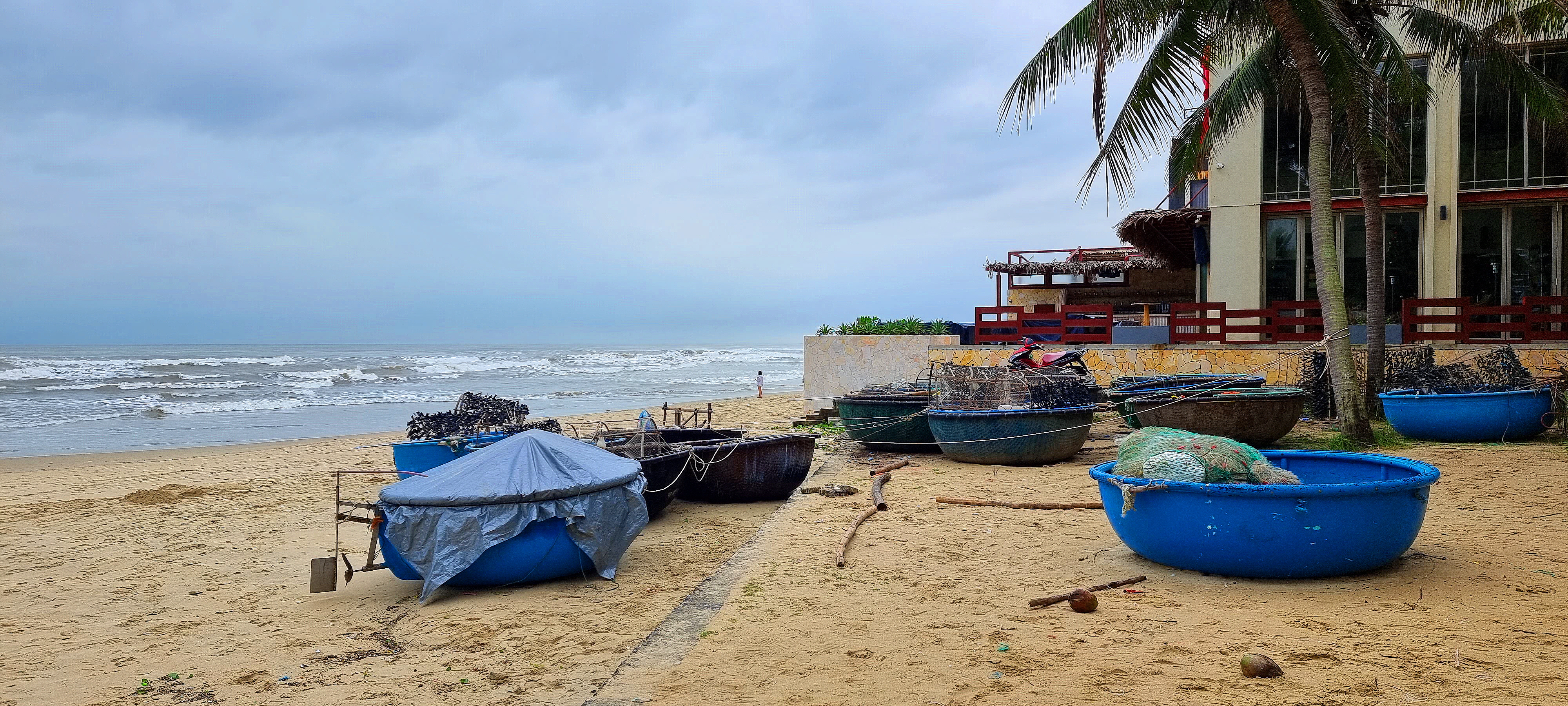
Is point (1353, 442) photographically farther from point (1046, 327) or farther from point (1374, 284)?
point (1046, 327)

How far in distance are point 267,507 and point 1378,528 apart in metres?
11.2

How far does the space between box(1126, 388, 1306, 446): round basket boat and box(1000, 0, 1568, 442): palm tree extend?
2.81 feet

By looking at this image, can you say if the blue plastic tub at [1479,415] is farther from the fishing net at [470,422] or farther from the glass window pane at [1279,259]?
the fishing net at [470,422]

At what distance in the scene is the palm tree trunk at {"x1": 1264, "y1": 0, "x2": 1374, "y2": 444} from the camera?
34.6 ft

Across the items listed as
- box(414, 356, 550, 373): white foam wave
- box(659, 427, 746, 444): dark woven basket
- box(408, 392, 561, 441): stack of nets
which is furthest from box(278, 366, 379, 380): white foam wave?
box(659, 427, 746, 444): dark woven basket

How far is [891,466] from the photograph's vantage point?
10.8 metres

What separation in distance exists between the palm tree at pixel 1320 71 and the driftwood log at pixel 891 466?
13.7ft

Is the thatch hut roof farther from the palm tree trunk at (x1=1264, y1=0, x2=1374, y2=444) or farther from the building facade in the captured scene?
the palm tree trunk at (x1=1264, y1=0, x2=1374, y2=444)

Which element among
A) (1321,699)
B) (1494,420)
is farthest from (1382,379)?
(1321,699)

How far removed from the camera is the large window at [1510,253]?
15.9m

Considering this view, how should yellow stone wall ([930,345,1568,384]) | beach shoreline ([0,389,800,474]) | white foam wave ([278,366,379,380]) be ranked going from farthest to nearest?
white foam wave ([278,366,379,380]), beach shoreline ([0,389,800,474]), yellow stone wall ([930,345,1568,384])

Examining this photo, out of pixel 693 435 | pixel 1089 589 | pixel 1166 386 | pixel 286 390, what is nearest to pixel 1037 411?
pixel 1166 386

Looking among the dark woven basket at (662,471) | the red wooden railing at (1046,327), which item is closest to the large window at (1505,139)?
the red wooden railing at (1046,327)

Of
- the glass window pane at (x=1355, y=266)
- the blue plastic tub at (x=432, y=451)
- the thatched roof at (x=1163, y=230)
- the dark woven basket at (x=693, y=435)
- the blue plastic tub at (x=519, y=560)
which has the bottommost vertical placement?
the blue plastic tub at (x=519, y=560)
